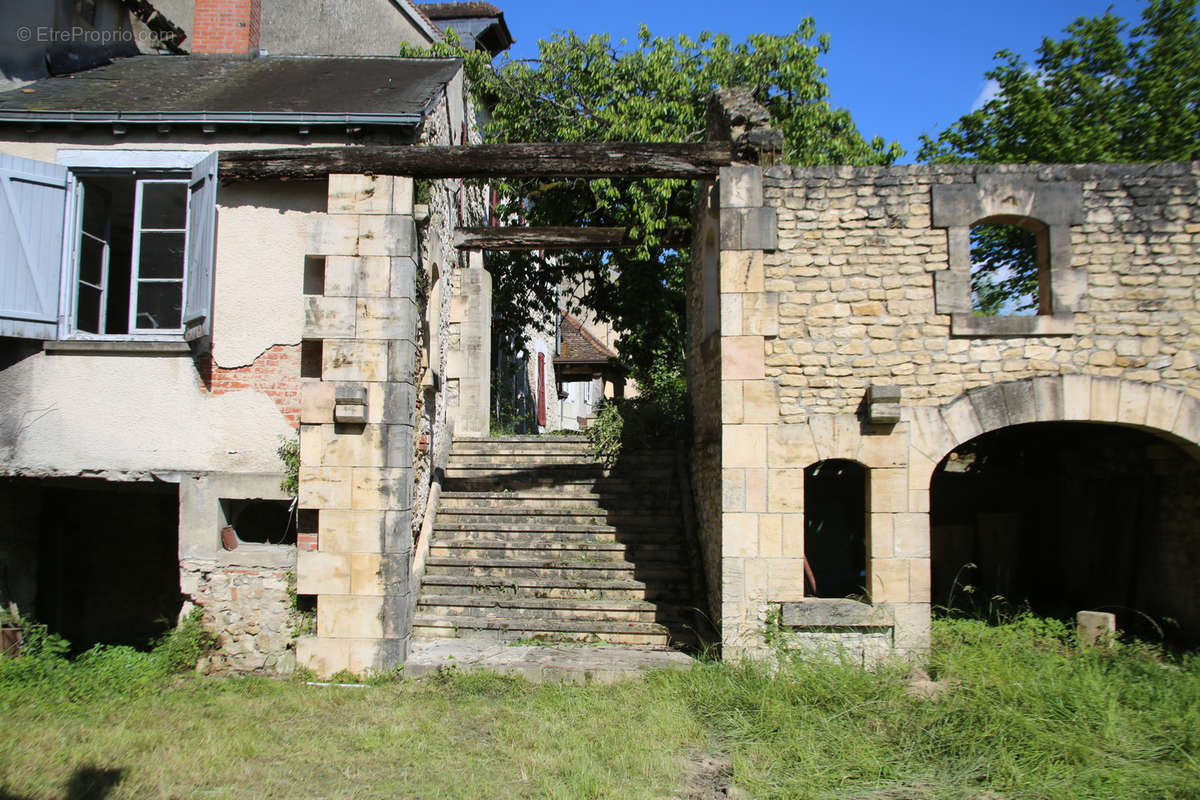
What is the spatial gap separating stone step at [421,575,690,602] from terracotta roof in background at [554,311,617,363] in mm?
13838

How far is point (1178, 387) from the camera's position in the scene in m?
6.23

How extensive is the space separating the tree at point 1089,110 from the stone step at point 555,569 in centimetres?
920

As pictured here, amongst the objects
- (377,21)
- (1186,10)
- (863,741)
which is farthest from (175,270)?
(1186,10)

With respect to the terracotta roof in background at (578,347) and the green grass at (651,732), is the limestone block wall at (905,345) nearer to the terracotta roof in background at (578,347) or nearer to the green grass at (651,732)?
the green grass at (651,732)

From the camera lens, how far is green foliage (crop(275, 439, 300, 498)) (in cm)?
688

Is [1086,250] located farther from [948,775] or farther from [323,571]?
[323,571]

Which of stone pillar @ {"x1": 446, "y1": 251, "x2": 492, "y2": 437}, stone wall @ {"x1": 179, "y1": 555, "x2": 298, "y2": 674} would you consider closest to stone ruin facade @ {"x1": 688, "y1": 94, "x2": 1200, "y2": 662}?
stone wall @ {"x1": 179, "y1": 555, "x2": 298, "y2": 674}

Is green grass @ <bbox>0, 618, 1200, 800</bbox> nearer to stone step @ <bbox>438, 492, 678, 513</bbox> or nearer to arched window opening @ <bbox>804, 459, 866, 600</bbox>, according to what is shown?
arched window opening @ <bbox>804, 459, 866, 600</bbox>

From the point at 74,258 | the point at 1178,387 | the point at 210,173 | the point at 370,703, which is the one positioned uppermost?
the point at 210,173

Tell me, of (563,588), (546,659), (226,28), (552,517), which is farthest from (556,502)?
(226,28)

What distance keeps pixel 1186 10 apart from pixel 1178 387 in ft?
33.1

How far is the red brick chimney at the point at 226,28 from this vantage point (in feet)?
33.8

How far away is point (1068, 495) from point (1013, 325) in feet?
11.5

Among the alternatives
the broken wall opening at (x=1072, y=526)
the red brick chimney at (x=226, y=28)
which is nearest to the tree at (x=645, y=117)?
the red brick chimney at (x=226, y=28)
